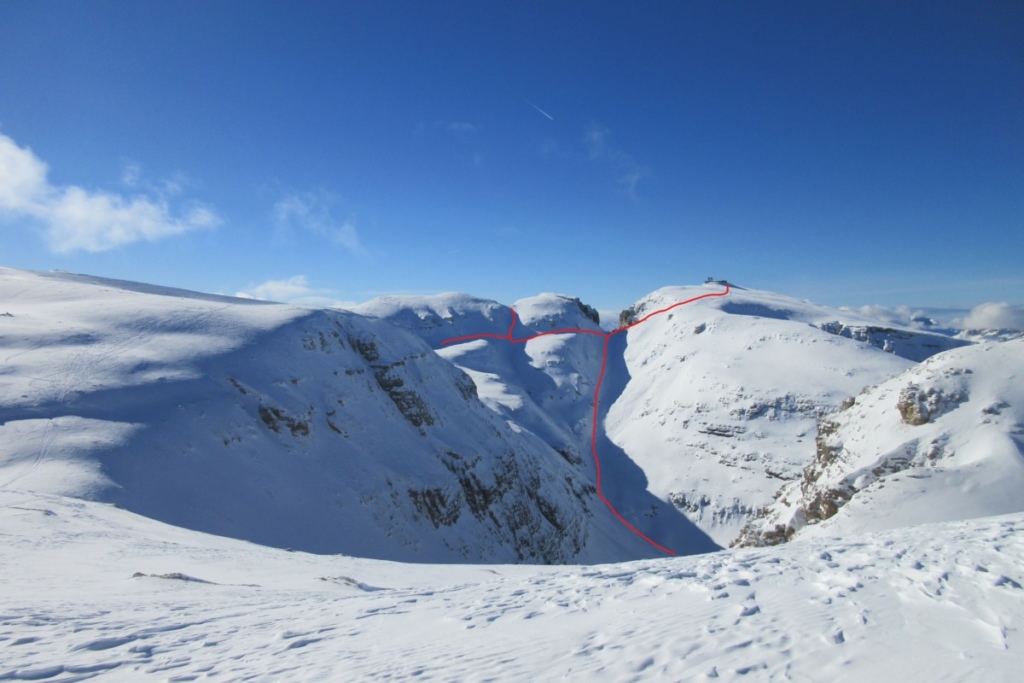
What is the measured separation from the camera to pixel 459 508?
37125 millimetres

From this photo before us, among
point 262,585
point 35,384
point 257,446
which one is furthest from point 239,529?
point 262,585

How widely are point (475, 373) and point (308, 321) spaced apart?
46.7 metres

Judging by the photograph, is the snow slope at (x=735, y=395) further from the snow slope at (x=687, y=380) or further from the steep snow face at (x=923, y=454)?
the steep snow face at (x=923, y=454)

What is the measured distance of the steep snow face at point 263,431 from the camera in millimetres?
23484

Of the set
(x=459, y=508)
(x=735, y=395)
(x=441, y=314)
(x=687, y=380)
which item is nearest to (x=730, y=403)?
(x=735, y=395)

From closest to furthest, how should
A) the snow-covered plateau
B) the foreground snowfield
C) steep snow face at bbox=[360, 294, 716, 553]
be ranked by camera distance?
the foreground snowfield < the snow-covered plateau < steep snow face at bbox=[360, 294, 716, 553]

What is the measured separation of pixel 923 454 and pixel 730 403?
132ft

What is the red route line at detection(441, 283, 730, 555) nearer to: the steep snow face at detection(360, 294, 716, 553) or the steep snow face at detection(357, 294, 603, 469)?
the steep snow face at detection(360, 294, 716, 553)

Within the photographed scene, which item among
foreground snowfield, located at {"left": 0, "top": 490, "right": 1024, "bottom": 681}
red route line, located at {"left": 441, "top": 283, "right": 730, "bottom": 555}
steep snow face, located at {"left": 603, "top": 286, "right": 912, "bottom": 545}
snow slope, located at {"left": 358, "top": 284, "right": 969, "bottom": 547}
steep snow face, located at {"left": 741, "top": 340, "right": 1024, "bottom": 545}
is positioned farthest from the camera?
red route line, located at {"left": 441, "top": 283, "right": 730, "bottom": 555}

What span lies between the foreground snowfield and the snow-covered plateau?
0.21 ft

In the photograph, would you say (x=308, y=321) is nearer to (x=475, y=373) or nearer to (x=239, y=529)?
(x=239, y=529)

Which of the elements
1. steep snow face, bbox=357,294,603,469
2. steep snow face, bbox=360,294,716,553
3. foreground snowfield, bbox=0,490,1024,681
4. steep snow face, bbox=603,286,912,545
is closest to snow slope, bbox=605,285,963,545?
steep snow face, bbox=603,286,912,545

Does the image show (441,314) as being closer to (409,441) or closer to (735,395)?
(735,395)

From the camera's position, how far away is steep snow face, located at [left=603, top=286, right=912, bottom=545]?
56.1 m
